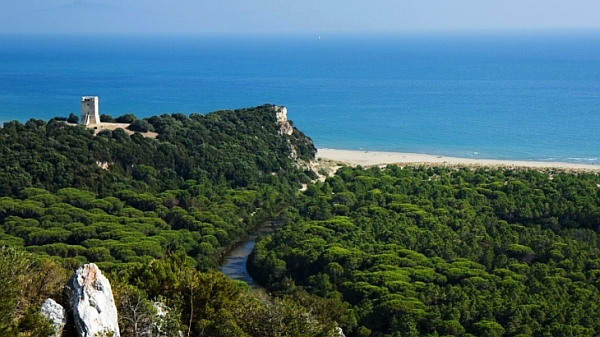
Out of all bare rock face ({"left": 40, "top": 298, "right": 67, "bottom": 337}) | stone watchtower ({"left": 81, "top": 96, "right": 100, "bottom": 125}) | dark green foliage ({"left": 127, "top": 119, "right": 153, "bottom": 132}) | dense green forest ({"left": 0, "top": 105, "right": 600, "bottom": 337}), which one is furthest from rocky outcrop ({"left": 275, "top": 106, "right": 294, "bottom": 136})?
bare rock face ({"left": 40, "top": 298, "right": 67, "bottom": 337})

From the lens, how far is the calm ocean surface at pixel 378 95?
62278 mm

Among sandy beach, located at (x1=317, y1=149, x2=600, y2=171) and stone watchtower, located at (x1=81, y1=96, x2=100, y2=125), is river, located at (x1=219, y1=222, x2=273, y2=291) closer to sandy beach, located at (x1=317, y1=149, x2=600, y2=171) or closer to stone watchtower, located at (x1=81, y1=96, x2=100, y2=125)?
stone watchtower, located at (x1=81, y1=96, x2=100, y2=125)

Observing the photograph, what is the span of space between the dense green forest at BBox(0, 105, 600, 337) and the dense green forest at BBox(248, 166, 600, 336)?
0.23 feet

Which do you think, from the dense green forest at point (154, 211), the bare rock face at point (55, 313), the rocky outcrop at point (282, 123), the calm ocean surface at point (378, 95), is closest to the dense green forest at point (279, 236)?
the dense green forest at point (154, 211)

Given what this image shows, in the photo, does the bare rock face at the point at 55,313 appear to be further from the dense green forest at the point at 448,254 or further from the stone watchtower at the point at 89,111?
Result: the stone watchtower at the point at 89,111

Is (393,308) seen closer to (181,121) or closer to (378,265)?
(378,265)

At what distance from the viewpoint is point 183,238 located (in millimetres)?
29828

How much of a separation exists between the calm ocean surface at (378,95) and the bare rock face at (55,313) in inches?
1819

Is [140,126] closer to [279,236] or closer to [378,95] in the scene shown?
[279,236]

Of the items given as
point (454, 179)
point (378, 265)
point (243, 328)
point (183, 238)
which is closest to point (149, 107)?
point (454, 179)

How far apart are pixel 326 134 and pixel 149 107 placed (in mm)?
22950

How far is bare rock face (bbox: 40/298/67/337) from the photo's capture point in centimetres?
1185

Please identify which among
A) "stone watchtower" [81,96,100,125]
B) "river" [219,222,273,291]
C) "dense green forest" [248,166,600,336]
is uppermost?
"stone watchtower" [81,96,100,125]

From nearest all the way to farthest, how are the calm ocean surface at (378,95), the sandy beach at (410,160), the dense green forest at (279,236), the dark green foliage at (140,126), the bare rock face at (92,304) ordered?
the bare rock face at (92,304) → the dense green forest at (279,236) → the dark green foliage at (140,126) → the sandy beach at (410,160) → the calm ocean surface at (378,95)
